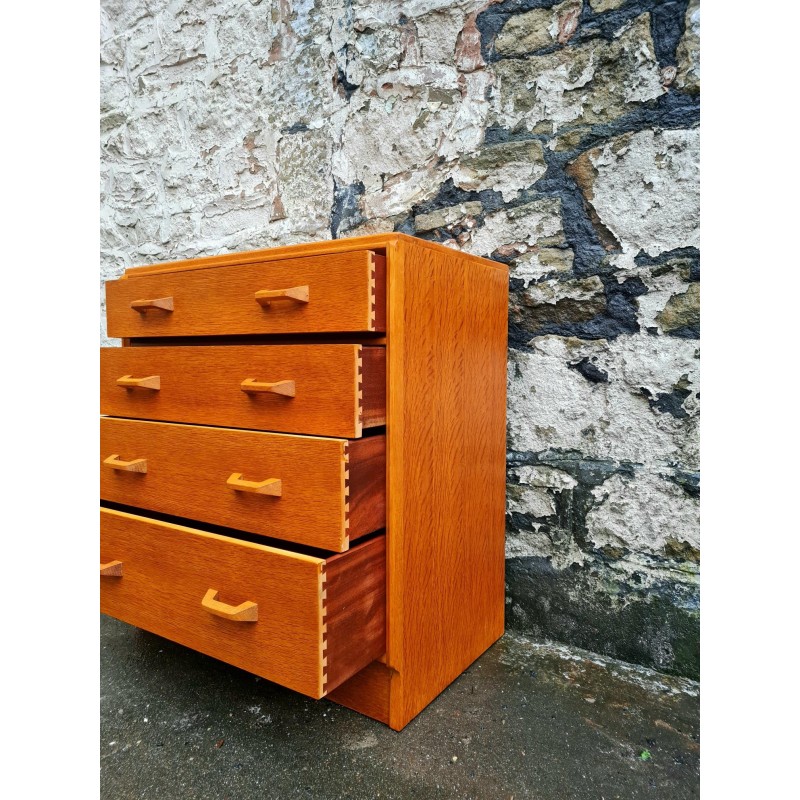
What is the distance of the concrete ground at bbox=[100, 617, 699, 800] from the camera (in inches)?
38.7

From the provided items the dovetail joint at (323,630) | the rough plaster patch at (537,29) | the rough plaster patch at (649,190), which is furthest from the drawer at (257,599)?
the rough plaster patch at (537,29)

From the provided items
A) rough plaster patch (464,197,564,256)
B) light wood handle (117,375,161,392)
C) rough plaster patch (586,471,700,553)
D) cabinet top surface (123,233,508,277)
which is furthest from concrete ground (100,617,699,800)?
rough plaster patch (464,197,564,256)

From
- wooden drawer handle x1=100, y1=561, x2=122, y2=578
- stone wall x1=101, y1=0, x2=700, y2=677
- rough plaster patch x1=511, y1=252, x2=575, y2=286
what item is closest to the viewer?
wooden drawer handle x1=100, y1=561, x2=122, y2=578

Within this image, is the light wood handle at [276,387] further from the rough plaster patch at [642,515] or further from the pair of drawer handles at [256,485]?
the rough plaster patch at [642,515]

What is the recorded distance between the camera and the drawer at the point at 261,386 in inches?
38.4

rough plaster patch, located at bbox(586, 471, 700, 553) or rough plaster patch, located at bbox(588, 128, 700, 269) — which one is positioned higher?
rough plaster patch, located at bbox(588, 128, 700, 269)

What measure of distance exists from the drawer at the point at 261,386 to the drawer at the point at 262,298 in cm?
4

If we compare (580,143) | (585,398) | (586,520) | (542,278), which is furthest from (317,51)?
(586,520)

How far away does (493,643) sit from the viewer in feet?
4.72

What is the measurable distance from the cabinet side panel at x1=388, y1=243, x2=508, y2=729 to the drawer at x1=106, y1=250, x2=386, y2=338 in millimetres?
67

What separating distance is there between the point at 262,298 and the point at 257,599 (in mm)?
516

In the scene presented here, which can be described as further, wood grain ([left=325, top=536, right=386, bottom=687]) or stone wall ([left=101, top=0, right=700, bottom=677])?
stone wall ([left=101, top=0, right=700, bottom=677])

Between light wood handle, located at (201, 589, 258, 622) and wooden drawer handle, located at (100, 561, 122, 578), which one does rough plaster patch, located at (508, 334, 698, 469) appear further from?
wooden drawer handle, located at (100, 561, 122, 578)

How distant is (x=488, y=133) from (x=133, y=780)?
5.05ft
